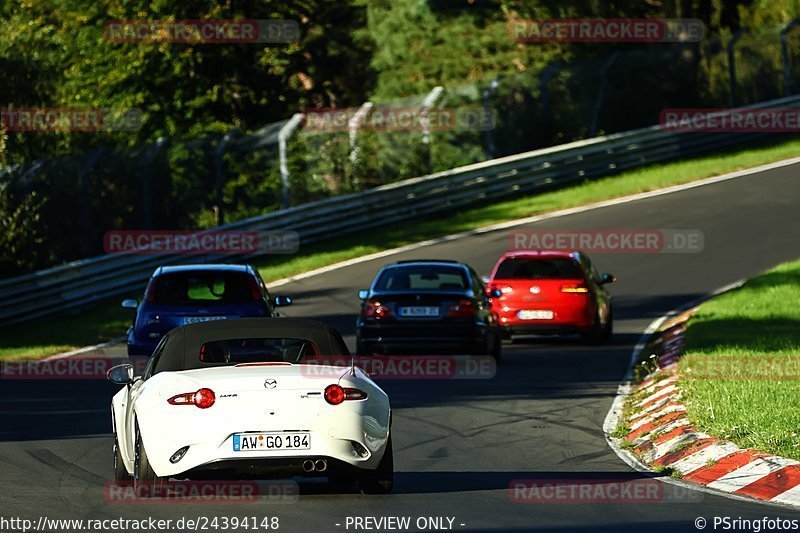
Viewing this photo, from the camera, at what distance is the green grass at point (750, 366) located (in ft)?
42.7

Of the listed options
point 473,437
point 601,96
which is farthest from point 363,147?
point 473,437

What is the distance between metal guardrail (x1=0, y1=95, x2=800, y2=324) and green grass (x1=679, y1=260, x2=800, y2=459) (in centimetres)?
1220

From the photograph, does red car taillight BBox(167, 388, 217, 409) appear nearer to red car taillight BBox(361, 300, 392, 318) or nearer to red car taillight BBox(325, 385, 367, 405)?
red car taillight BBox(325, 385, 367, 405)

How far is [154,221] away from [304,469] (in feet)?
83.2

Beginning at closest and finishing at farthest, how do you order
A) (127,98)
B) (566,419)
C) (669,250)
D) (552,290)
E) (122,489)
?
(122,489) < (566,419) < (552,290) < (669,250) < (127,98)

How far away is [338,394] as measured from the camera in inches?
417

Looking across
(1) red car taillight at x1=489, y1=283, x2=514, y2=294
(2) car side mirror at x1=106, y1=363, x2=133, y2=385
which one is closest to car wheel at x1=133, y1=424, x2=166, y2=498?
(2) car side mirror at x1=106, y1=363, x2=133, y2=385

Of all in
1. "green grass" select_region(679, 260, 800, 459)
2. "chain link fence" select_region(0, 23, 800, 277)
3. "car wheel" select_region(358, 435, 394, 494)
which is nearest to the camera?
"car wheel" select_region(358, 435, 394, 494)

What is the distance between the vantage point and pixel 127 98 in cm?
4681

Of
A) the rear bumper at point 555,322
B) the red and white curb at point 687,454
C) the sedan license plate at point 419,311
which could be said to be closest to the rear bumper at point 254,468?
the red and white curb at point 687,454

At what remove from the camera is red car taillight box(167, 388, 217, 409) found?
10391 mm

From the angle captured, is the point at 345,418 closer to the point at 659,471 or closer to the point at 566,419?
the point at 659,471

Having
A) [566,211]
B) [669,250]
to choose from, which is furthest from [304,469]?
[566,211]

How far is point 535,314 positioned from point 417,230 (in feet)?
43.3
